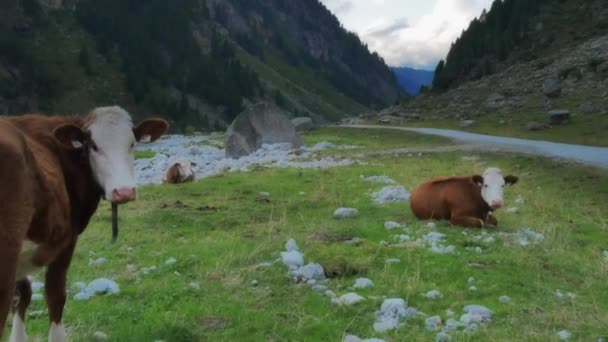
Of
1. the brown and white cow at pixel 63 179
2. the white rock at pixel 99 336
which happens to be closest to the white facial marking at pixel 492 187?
the brown and white cow at pixel 63 179

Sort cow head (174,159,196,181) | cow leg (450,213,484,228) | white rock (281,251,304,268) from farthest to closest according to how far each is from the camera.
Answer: cow head (174,159,196,181), cow leg (450,213,484,228), white rock (281,251,304,268)

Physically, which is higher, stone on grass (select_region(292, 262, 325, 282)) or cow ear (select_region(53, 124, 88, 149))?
cow ear (select_region(53, 124, 88, 149))

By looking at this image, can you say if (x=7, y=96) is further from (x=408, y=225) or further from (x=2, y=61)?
(x=408, y=225)

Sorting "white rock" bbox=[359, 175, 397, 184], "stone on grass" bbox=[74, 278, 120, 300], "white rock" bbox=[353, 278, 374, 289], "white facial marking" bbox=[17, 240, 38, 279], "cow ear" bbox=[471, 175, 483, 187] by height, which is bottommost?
"white rock" bbox=[359, 175, 397, 184]

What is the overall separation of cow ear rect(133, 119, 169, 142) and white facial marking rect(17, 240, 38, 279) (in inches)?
86.1

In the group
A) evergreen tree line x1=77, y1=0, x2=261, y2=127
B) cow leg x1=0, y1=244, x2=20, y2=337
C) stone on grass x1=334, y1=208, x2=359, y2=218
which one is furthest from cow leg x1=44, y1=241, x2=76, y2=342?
evergreen tree line x1=77, y1=0, x2=261, y2=127

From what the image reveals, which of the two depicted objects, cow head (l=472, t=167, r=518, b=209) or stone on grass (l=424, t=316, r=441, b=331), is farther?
cow head (l=472, t=167, r=518, b=209)

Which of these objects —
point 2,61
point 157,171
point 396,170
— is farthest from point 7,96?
point 396,170

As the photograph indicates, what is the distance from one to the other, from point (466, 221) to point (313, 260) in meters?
5.25

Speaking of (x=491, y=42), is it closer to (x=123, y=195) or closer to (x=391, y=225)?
(x=391, y=225)

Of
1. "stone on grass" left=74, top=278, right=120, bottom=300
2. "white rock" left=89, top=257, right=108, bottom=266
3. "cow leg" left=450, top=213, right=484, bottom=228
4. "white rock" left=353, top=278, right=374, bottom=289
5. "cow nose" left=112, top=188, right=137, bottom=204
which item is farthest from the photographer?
"cow leg" left=450, top=213, right=484, bottom=228

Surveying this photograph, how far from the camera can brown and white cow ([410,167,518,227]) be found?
14562mm

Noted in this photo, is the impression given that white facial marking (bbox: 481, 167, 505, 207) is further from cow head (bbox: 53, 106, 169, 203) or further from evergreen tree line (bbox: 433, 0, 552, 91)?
evergreen tree line (bbox: 433, 0, 552, 91)

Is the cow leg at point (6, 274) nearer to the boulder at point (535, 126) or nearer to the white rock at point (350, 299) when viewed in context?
the white rock at point (350, 299)
